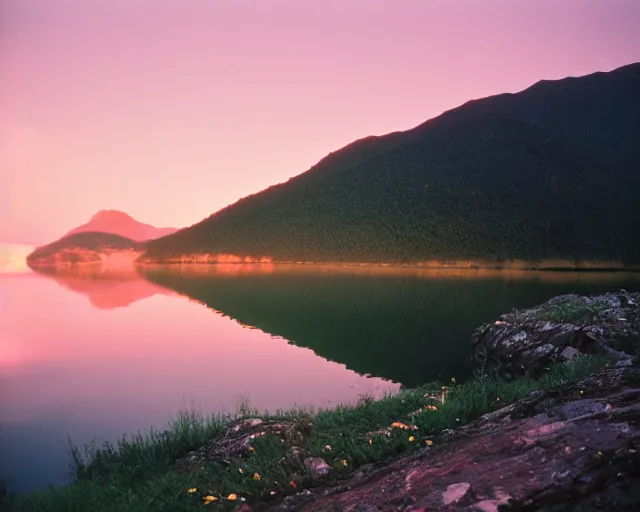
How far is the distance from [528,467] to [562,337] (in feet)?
36.5

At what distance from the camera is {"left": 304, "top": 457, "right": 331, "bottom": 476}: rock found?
18.0 ft

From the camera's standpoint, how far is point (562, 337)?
13.4 m

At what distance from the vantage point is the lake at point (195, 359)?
1258cm

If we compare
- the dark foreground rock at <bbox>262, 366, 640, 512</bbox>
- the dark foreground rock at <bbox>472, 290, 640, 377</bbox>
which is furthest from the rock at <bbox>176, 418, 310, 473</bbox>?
the dark foreground rock at <bbox>472, 290, 640, 377</bbox>

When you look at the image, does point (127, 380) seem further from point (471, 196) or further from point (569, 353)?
point (471, 196)

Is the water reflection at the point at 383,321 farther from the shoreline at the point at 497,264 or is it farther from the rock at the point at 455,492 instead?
the shoreline at the point at 497,264

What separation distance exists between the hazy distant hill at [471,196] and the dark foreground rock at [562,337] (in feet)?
309

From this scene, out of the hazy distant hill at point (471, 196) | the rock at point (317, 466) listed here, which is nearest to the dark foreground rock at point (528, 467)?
the rock at point (317, 466)

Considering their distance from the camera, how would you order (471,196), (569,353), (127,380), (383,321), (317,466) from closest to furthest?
(317,466) → (569,353) → (127,380) → (383,321) → (471,196)

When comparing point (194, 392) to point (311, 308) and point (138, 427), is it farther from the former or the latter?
point (311, 308)

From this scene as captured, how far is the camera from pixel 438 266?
115 m

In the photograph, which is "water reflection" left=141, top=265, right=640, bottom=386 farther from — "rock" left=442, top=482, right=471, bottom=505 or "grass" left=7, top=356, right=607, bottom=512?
"rock" left=442, top=482, right=471, bottom=505

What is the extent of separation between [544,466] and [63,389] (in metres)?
17.2

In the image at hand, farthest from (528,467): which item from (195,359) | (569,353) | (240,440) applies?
(195,359)
